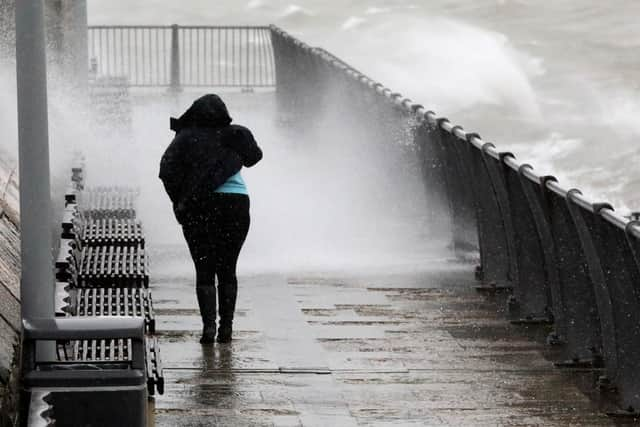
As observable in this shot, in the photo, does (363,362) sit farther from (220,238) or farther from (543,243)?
(543,243)

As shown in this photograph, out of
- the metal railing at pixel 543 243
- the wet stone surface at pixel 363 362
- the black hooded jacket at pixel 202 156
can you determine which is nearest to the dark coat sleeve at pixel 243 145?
the black hooded jacket at pixel 202 156

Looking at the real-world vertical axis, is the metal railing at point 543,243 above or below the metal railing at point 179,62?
below

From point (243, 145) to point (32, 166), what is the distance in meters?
3.86

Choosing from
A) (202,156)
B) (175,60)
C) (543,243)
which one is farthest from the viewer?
(175,60)

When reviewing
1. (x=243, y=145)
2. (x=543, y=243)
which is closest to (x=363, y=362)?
(x=243, y=145)

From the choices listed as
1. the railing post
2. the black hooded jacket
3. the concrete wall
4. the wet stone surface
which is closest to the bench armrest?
the concrete wall

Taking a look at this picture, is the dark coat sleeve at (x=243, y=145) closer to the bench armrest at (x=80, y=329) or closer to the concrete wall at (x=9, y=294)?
the concrete wall at (x=9, y=294)

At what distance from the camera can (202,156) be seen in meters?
10.4

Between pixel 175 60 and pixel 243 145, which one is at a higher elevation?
pixel 175 60

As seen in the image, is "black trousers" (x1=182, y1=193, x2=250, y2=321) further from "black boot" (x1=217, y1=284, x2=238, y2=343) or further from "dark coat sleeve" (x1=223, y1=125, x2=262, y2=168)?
"dark coat sleeve" (x1=223, y1=125, x2=262, y2=168)

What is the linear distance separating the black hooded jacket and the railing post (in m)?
22.6

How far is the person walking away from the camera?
10.4 metres

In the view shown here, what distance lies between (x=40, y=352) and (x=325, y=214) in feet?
36.7

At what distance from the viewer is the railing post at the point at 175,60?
33.0m
